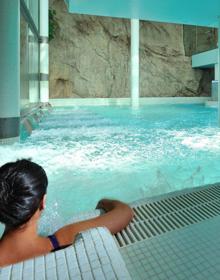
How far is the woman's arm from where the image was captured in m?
1.13

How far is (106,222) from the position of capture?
1312 millimetres

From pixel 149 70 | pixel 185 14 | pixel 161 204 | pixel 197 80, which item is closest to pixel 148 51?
pixel 149 70

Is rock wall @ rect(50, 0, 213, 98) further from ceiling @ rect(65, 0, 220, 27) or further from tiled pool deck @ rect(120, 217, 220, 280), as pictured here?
tiled pool deck @ rect(120, 217, 220, 280)

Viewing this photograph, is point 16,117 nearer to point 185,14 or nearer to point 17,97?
point 17,97

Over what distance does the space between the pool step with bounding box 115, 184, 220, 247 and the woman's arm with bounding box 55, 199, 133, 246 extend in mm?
63

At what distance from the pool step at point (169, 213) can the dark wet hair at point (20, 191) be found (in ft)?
2.02

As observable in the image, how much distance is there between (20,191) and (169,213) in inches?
42.0

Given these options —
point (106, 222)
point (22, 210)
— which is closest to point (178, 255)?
point (106, 222)

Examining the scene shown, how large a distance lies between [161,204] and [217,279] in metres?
0.77

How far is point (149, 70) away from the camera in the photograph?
2036 centimetres

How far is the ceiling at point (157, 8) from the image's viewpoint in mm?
6445

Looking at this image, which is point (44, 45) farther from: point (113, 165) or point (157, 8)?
point (113, 165)

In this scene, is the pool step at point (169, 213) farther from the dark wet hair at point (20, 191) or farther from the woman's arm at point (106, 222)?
the dark wet hair at point (20, 191)

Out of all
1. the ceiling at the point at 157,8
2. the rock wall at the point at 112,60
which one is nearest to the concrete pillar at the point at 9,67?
the ceiling at the point at 157,8
